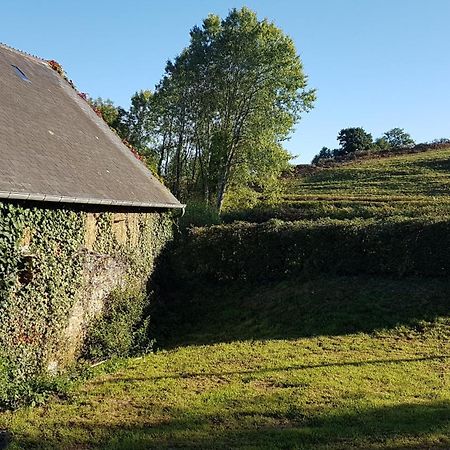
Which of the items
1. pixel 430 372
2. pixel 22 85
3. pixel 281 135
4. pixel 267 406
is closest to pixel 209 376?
pixel 267 406

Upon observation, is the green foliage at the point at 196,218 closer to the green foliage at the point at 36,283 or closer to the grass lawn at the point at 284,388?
the grass lawn at the point at 284,388

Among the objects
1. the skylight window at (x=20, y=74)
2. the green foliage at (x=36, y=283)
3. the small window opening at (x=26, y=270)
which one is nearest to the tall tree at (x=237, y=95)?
the skylight window at (x=20, y=74)

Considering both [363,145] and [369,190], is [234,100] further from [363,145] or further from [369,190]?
[363,145]

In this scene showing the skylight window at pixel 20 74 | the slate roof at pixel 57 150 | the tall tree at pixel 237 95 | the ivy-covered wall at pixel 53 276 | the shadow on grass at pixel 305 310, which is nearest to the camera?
the ivy-covered wall at pixel 53 276

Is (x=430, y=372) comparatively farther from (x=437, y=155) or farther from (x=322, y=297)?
(x=437, y=155)

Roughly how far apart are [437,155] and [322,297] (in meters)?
37.8

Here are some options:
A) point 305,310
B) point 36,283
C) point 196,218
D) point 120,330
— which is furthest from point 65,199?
point 196,218

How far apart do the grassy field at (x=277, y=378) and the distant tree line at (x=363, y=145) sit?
39.4 meters

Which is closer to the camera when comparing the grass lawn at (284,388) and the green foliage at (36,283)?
the grass lawn at (284,388)

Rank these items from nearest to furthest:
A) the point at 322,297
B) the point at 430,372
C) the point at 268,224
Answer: the point at 430,372, the point at 322,297, the point at 268,224

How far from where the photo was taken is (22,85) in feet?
39.6

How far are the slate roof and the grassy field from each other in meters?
3.11

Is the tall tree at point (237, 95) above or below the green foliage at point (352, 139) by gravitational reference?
Result: below

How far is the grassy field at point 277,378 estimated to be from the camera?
20.4 ft
